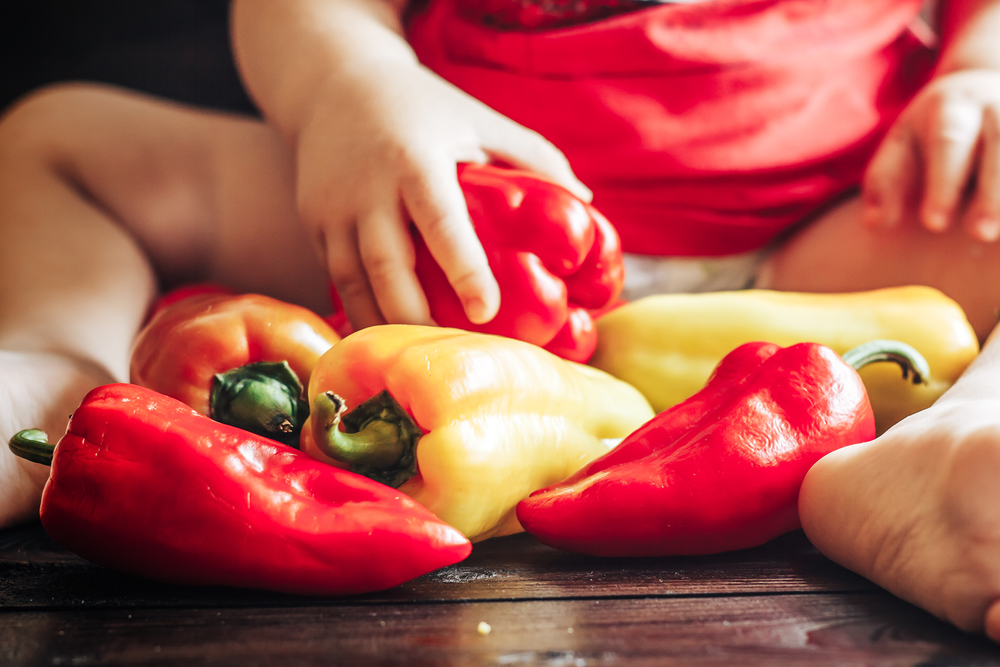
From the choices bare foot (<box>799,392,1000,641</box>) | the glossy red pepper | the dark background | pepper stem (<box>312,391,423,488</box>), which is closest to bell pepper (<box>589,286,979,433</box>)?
the glossy red pepper

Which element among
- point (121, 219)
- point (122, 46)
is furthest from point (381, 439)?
point (122, 46)

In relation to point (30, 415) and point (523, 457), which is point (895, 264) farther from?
point (30, 415)

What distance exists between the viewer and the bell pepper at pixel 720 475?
51cm

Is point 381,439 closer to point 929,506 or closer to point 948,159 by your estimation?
point 929,506

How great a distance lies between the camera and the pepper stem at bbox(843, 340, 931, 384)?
652 millimetres

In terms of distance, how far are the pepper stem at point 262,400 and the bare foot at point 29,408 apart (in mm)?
161

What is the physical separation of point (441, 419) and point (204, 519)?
6.1 inches

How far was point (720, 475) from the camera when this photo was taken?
20.3 inches

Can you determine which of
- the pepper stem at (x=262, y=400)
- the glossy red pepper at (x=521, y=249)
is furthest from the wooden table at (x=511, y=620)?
the glossy red pepper at (x=521, y=249)

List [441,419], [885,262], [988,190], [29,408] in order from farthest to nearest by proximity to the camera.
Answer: [885,262] < [988,190] < [29,408] < [441,419]

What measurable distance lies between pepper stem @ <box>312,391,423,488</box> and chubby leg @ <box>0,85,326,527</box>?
1.14 ft

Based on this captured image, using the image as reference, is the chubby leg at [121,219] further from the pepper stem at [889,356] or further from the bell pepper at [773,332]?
the pepper stem at [889,356]

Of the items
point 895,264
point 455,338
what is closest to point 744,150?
point 895,264

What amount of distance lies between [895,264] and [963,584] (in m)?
0.57
